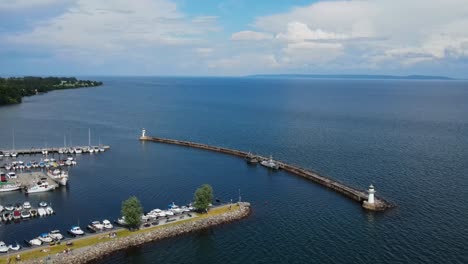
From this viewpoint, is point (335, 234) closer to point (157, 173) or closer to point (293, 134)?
point (157, 173)

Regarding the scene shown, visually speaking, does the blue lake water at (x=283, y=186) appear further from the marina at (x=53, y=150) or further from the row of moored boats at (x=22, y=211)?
the marina at (x=53, y=150)

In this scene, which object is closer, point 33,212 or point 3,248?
point 3,248

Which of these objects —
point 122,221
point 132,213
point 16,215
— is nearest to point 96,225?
point 122,221

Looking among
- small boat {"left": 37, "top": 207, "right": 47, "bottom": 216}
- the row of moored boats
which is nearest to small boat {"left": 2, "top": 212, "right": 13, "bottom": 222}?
the row of moored boats

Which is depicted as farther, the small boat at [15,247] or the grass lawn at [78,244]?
the small boat at [15,247]

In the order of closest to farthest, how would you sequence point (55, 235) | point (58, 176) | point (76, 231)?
point (55, 235) < point (76, 231) < point (58, 176)

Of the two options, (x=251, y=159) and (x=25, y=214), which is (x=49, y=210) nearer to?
(x=25, y=214)

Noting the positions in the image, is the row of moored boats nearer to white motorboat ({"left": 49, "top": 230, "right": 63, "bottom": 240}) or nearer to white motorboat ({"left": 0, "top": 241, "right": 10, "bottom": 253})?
white motorboat ({"left": 49, "top": 230, "right": 63, "bottom": 240})

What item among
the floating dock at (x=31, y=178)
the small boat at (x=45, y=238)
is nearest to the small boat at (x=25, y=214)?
the small boat at (x=45, y=238)
